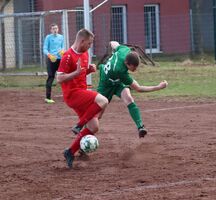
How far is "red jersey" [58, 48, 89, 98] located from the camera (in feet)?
34.4

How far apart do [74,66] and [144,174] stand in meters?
1.87

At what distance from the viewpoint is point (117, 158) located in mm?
10914

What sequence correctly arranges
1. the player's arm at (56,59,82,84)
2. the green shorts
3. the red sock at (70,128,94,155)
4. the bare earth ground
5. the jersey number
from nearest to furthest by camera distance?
the bare earth ground < the player's arm at (56,59,82,84) < the red sock at (70,128,94,155) < the jersey number < the green shorts

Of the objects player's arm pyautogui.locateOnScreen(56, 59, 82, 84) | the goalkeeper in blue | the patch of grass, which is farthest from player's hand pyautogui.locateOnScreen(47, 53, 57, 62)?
player's arm pyautogui.locateOnScreen(56, 59, 82, 84)

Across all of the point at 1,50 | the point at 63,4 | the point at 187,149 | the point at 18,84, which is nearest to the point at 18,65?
the point at 1,50

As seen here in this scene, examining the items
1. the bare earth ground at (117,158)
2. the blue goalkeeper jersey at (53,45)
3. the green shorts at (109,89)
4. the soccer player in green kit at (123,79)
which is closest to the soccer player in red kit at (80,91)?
the bare earth ground at (117,158)

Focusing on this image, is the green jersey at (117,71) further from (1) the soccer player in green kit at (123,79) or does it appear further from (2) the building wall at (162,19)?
(2) the building wall at (162,19)

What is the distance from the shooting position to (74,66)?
34.6 feet

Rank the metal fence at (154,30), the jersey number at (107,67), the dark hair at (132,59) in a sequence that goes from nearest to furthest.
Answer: the dark hair at (132,59), the jersey number at (107,67), the metal fence at (154,30)

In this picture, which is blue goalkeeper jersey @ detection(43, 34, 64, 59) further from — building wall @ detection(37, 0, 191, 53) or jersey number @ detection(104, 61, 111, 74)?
building wall @ detection(37, 0, 191, 53)

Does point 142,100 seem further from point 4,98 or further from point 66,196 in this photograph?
point 66,196

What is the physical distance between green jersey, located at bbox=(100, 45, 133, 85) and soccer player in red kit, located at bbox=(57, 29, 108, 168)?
0.95 metres

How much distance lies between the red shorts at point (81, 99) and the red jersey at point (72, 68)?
0.21 ft

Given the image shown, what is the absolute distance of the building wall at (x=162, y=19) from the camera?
3628cm
